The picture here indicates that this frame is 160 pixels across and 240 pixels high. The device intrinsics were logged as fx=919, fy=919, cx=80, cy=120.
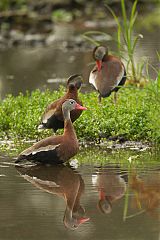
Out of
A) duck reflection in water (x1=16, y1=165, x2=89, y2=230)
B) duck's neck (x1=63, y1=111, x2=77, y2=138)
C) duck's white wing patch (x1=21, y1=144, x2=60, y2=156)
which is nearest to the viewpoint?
duck reflection in water (x1=16, y1=165, x2=89, y2=230)

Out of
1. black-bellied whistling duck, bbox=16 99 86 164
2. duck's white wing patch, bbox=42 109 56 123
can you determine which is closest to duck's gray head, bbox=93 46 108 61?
duck's white wing patch, bbox=42 109 56 123

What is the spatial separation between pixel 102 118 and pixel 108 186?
2.66m

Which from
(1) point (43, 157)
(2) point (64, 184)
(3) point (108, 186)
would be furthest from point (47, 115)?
(3) point (108, 186)

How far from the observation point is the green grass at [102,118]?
1119cm

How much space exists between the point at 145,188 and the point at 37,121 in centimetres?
326

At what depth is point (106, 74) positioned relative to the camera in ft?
42.3

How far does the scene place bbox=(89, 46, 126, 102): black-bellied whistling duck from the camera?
1262cm

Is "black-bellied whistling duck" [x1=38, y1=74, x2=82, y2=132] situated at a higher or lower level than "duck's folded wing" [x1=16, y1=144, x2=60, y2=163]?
higher

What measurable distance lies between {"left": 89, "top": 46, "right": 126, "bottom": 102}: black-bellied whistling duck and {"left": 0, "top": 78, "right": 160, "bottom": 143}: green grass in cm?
22

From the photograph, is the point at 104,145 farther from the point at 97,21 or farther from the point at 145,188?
the point at 97,21

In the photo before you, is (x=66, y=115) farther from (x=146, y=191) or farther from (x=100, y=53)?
(x=100, y=53)

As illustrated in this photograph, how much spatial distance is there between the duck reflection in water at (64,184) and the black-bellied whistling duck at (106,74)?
253 centimetres

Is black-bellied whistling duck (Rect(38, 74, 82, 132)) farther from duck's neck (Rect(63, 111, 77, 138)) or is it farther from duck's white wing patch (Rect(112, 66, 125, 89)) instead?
duck's white wing patch (Rect(112, 66, 125, 89))

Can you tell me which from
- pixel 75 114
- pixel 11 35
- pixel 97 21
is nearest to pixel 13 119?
pixel 75 114
